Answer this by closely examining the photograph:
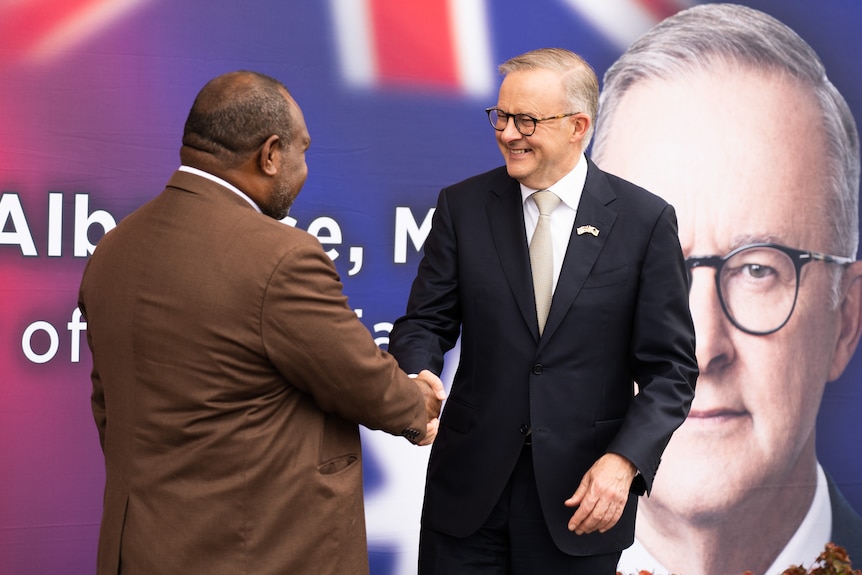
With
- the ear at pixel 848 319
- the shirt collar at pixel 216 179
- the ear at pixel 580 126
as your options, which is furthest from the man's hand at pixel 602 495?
the ear at pixel 848 319

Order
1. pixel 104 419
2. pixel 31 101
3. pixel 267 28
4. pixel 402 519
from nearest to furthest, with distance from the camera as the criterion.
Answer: pixel 104 419
pixel 31 101
pixel 267 28
pixel 402 519

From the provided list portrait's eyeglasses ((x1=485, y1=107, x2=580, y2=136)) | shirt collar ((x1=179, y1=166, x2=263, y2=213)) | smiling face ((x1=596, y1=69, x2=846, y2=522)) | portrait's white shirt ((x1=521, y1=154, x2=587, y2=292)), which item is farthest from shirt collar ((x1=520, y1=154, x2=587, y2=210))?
smiling face ((x1=596, y1=69, x2=846, y2=522))

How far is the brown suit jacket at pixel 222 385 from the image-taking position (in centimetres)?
191

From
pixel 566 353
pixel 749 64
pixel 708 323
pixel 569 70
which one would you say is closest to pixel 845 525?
pixel 708 323

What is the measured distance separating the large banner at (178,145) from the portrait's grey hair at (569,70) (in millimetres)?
1085

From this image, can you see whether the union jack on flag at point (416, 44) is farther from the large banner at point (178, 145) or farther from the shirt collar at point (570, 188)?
the shirt collar at point (570, 188)

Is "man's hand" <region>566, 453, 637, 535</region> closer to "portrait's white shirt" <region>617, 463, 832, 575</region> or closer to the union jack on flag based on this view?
the union jack on flag

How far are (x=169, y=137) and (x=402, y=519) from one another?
148 centimetres

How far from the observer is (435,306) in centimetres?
259

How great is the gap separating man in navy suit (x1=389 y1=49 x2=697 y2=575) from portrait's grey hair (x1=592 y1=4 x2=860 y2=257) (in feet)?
4.53

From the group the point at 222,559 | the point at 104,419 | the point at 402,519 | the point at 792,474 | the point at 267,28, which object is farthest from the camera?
the point at 792,474

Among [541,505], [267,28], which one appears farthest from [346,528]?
[267,28]

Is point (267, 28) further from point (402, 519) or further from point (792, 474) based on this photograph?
point (792, 474)

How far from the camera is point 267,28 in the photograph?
3453 millimetres
